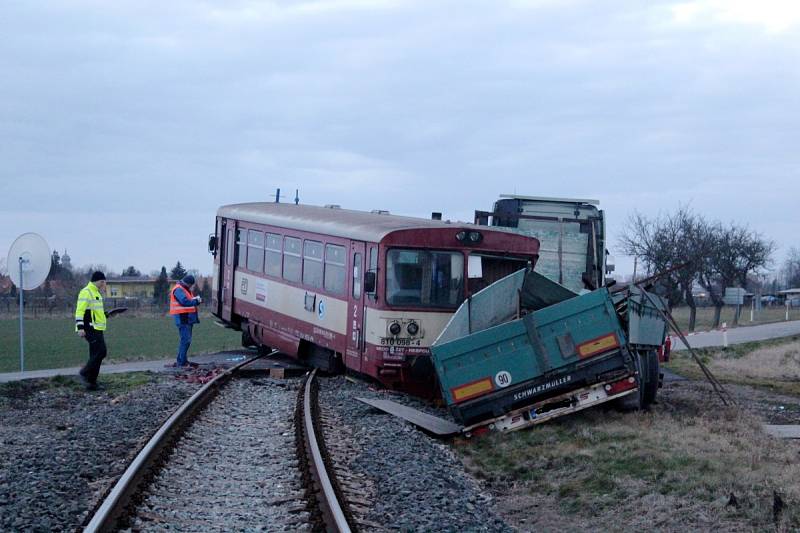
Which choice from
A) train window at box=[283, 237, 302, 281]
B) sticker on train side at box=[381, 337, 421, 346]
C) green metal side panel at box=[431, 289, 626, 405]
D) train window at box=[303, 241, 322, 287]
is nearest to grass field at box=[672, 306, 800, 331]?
train window at box=[283, 237, 302, 281]

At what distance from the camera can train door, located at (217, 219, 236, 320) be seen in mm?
22891

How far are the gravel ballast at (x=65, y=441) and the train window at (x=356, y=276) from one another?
295 centimetres

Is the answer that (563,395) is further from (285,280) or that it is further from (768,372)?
(768,372)

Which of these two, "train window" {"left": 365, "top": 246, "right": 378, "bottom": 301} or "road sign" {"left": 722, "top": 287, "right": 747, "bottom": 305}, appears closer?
"train window" {"left": 365, "top": 246, "right": 378, "bottom": 301}

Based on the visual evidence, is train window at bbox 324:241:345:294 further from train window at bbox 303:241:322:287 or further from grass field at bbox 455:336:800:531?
grass field at bbox 455:336:800:531

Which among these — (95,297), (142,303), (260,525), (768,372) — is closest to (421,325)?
(95,297)

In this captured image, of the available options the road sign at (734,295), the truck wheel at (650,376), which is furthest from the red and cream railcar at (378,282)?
the road sign at (734,295)

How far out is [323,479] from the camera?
8.85 m

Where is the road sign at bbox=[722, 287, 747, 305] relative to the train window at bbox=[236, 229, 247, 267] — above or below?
below

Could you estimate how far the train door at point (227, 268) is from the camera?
2289 cm

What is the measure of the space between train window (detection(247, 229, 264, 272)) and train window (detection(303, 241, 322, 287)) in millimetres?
2460

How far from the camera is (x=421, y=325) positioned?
15.5m

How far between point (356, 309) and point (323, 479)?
7.56 m

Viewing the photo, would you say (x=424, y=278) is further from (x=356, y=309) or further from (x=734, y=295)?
(x=734, y=295)
